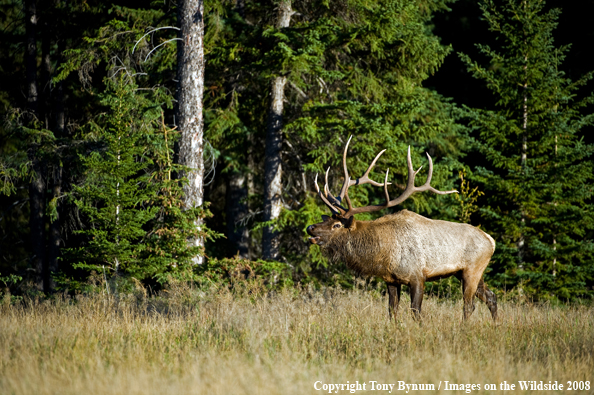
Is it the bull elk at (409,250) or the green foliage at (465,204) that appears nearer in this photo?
the bull elk at (409,250)

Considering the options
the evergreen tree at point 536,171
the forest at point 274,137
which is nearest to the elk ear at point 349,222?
the forest at point 274,137

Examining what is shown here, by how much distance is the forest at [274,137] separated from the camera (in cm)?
984

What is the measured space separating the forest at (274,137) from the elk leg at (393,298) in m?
2.20

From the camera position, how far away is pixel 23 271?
15.4 meters

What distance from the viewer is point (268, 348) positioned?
5934mm

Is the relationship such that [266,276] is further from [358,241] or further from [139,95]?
[139,95]

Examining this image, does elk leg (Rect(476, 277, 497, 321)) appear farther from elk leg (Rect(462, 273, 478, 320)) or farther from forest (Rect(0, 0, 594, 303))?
forest (Rect(0, 0, 594, 303))

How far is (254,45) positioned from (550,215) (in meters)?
8.03

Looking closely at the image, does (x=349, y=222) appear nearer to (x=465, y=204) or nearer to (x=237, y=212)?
(x=465, y=204)

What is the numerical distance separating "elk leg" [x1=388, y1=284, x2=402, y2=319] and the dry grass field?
0.17m

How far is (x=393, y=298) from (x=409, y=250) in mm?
754

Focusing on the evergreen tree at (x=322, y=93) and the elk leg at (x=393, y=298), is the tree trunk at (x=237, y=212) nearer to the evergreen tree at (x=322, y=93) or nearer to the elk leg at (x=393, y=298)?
the evergreen tree at (x=322, y=93)

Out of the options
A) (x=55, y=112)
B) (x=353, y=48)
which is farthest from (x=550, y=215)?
(x=55, y=112)

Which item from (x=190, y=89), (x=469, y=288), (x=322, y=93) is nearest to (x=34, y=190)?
(x=190, y=89)
